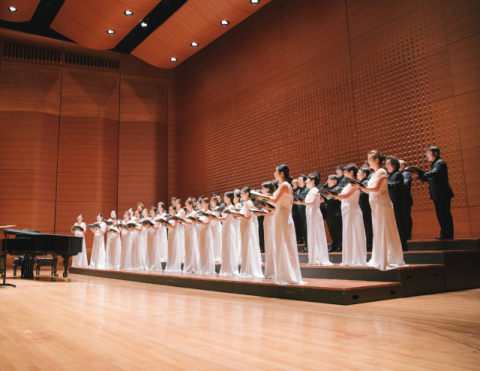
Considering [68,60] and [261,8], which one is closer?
[261,8]

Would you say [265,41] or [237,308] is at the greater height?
[265,41]

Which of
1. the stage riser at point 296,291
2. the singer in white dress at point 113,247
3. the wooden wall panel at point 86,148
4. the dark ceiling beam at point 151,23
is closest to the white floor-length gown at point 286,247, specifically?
the stage riser at point 296,291

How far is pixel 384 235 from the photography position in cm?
471

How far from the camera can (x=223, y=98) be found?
1130 cm

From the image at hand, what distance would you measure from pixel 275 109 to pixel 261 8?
2.81 m

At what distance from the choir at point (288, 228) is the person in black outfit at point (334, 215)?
0.05 feet

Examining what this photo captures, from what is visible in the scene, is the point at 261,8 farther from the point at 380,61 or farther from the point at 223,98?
the point at 380,61

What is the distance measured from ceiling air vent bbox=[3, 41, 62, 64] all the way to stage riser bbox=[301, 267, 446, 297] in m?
11.3

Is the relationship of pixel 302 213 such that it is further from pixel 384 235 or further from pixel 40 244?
pixel 40 244

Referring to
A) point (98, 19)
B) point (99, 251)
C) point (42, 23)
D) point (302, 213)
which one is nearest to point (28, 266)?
point (99, 251)

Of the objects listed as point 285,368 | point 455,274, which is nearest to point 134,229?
point 455,274

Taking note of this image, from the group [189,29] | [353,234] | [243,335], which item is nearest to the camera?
[243,335]

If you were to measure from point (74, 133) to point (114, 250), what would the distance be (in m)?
4.24

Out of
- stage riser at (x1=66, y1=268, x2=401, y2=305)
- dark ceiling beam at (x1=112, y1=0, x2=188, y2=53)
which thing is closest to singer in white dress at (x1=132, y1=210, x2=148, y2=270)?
stage riser at (x1=66, y1=268, x2=401, y2=305)
